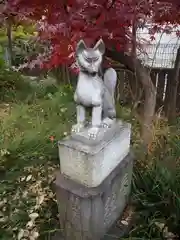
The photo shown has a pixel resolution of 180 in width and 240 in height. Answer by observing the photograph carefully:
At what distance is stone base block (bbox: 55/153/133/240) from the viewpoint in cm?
199

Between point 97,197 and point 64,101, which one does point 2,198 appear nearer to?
point 97,197

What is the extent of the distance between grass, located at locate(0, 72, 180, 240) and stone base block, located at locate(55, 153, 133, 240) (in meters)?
0.22

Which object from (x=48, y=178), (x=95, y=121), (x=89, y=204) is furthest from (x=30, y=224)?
(x=95, y=121)

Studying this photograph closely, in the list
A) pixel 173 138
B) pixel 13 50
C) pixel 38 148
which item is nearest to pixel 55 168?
pixel 38 148

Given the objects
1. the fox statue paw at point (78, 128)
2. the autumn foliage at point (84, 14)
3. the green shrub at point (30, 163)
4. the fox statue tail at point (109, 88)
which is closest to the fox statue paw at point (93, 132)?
the fox statue paw at point (78, 128)

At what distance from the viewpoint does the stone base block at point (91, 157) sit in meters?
1.90

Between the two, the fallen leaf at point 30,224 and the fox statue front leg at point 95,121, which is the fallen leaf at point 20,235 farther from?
the fox statue front leg at point 95,121

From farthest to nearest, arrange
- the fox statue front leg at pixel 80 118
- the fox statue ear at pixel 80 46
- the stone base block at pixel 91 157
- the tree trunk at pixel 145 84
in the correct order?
1. the tree trunk at pixel 145 84
2. the fox statue front leg at pixel 80 118
3. the stone base block at pixel 91 157
4. the fox statue ear at pixel 80 46

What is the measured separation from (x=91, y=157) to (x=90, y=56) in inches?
27.0

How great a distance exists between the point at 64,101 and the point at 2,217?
2512 millimetres

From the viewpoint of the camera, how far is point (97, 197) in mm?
1960

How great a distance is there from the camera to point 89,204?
1.96 meters

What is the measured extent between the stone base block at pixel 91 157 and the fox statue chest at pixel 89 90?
27 cm

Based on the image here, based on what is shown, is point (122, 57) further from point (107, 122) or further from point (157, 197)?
point (157, 197)
